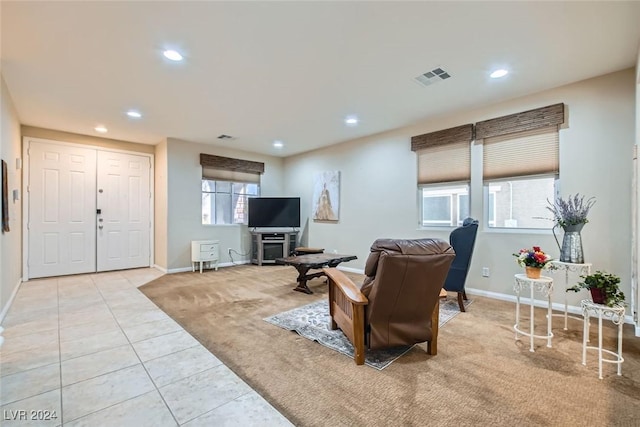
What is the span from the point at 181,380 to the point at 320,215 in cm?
481

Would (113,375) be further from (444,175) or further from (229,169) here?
(229,169)

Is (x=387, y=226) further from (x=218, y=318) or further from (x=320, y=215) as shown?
(x=218, y=318)

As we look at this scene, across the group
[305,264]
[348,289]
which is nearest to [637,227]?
[348,289]

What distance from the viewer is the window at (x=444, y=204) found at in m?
4.41

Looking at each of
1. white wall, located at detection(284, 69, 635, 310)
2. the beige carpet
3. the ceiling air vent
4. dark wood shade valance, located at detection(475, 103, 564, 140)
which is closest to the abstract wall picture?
→ white wall, located at detection(284, 69, 635, 310)

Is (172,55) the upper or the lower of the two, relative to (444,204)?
upper

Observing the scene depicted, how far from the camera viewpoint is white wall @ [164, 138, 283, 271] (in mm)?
5758

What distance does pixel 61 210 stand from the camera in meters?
5.23

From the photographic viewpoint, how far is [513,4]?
7.03 ft

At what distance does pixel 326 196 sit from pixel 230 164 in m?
2.28

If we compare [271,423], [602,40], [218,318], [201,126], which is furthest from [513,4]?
[201,126]

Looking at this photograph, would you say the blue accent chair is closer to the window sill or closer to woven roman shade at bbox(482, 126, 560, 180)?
the window sill

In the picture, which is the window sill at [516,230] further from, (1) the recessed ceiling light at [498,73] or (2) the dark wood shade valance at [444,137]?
(1) the recessed ceiling light at [498,73]

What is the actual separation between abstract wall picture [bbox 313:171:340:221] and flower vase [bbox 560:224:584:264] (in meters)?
3.96
